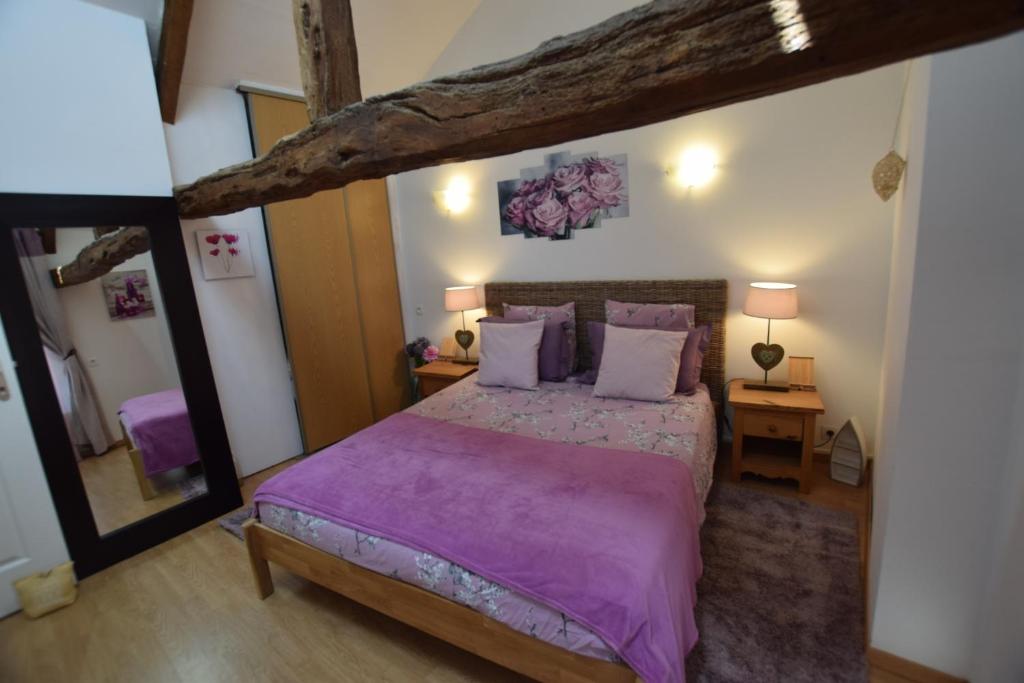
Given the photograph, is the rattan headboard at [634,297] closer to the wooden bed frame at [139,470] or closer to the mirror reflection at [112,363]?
the mirror reflection at [112,363]

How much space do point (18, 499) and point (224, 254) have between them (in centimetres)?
161

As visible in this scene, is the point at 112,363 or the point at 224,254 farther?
the point at 224,254

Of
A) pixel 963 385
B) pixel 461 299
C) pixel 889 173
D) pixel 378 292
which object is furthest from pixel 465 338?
pixel 963 385

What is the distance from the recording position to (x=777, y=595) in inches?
71.6

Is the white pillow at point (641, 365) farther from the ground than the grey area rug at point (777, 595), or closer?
farther from the ground

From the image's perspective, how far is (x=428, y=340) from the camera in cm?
412

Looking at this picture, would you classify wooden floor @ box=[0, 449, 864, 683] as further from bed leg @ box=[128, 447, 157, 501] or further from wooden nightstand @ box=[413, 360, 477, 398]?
wooden nightstand @ box=[413, 360, 477, 398]

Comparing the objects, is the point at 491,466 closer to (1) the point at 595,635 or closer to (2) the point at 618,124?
(1) the point at 595,635

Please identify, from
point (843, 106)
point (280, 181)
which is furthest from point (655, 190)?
point (280, 181)

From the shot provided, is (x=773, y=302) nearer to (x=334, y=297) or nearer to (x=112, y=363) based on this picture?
(x=334, y=297)

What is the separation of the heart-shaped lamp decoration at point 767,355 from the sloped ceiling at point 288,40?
10.3 feet

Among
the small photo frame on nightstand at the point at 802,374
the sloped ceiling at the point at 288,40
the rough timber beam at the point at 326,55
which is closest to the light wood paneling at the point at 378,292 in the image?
the sloped ceiling at the point at 288,40

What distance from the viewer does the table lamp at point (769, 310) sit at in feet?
7.95

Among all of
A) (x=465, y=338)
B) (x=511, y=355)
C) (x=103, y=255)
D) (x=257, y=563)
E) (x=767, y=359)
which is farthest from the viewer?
(x=465, y=338)
